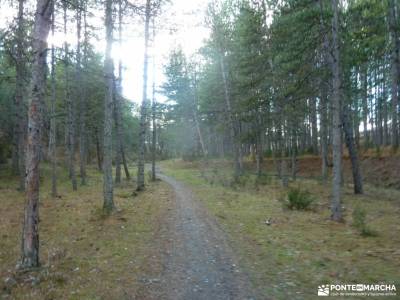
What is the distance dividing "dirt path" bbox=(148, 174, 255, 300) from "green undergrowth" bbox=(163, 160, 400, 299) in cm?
36

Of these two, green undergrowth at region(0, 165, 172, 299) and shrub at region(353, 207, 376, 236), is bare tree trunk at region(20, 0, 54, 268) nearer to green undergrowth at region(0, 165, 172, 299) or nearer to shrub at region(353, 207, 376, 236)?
green undergrowth at region(0, 165, 172, 299)

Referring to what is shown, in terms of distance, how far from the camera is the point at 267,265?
7.31m

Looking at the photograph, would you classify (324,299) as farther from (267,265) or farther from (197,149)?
(197,149)

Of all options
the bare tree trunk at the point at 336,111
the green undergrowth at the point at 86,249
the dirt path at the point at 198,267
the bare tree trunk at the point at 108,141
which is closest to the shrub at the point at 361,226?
the bare tree trunk at the point at 336,111

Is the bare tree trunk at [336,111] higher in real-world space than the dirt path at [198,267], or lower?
higher

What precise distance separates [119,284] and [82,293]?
2.19 feet

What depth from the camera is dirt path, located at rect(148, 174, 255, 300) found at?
5988 millimetres

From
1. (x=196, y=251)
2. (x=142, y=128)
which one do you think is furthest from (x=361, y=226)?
(x=142, y=128)

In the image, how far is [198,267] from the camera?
7.21m

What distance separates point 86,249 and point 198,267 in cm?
336

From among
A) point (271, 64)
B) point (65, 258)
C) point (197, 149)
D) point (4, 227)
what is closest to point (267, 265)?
point (65, 258)

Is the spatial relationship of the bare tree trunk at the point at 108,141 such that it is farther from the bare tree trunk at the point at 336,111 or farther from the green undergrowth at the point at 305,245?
the bare tree trunk at the point at 336,111

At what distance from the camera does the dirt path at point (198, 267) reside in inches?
236

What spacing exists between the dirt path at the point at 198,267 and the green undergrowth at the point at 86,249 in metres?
0.41
